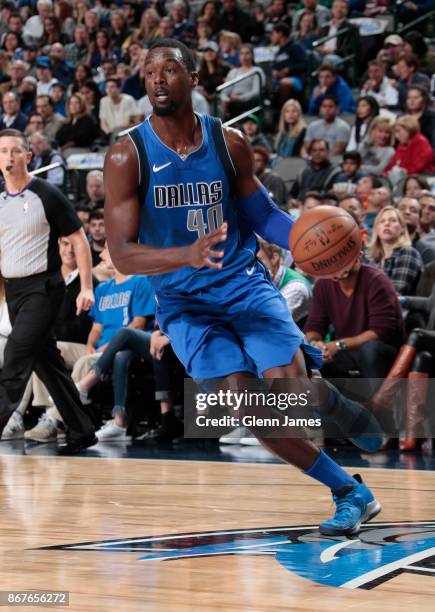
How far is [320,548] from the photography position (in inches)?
141

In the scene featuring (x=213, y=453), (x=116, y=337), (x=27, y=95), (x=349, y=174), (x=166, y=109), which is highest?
(x=166, y=109)

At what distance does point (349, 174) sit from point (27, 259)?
3.92 m

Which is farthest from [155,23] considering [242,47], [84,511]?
[84,511]

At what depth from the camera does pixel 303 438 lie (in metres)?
3.96

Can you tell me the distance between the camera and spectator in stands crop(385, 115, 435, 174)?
9492mm

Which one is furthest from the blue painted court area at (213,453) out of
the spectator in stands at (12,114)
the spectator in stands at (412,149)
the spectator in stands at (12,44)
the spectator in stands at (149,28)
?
the spectator in stands at (12,44)

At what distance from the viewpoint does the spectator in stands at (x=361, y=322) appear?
6680 mm

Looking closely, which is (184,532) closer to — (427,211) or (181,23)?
(427,211)

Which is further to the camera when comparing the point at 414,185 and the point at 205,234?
the point at 414,185

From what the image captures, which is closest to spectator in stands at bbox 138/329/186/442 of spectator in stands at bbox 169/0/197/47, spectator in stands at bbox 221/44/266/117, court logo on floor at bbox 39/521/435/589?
court logo on floor at bbox 39/521/435/589

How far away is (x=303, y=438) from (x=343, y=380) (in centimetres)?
294

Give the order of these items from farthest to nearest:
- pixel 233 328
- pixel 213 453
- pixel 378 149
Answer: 1. pixel 378 149
2. pixel 213 453
3. pixel 233 328

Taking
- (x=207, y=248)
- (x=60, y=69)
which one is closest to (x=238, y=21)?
(x=60, y=69)

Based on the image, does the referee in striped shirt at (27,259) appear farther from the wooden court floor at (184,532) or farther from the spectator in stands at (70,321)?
the spectator in stands at (70,321)
